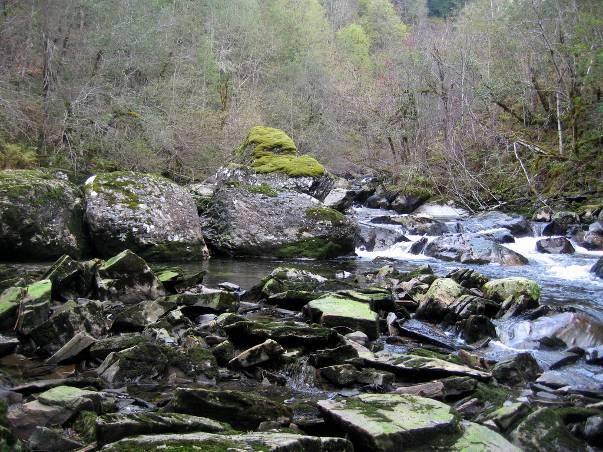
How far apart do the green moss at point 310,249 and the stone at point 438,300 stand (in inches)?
162

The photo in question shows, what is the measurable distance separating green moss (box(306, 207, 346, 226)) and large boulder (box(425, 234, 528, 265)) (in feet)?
6.55

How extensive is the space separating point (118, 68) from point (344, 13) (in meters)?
40.1

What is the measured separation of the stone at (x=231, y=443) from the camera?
8.54 ft

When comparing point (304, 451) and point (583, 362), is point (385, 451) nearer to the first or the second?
point (304, 451)

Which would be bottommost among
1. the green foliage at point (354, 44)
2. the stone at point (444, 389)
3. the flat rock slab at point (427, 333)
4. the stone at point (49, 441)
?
the flat rock slab at point (427, 333)

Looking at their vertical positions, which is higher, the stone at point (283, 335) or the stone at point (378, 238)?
the stone at point (283, 335)

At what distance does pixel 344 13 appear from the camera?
54375mm

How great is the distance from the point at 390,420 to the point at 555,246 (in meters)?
9.58

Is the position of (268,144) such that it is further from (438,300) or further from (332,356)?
(332,356)

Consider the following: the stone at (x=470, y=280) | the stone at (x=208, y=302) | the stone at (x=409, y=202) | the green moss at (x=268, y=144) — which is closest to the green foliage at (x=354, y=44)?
the stone at (x=409, y=202)

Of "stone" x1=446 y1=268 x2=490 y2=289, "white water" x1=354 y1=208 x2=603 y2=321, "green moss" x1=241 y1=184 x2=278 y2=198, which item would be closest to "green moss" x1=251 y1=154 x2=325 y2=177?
"green moss" x1=241 y1=184 x2=278 y2=198

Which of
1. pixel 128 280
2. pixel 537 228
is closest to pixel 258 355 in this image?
pixel 128 280

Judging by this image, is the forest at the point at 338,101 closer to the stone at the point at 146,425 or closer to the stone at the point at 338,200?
the stone at the point at 338,200

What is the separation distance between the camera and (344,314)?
5.79 m
